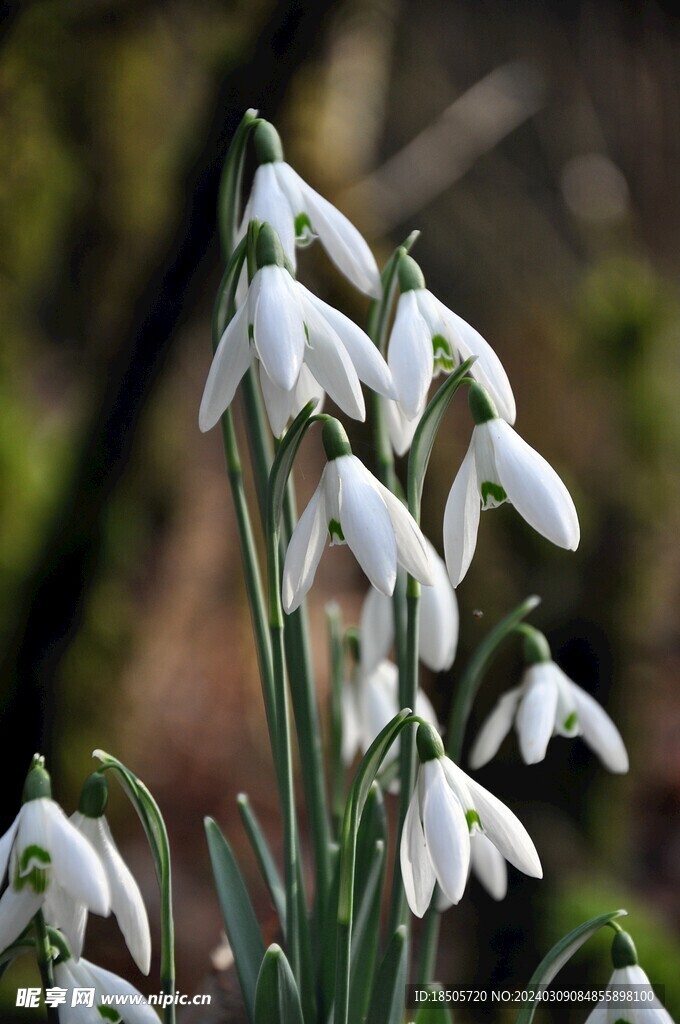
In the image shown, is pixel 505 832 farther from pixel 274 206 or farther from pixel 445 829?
pixel 274 206

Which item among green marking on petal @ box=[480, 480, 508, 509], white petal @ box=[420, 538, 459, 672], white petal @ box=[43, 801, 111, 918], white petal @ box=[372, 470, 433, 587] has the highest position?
green marking on petal @ box=[480, 480, 508, 509]

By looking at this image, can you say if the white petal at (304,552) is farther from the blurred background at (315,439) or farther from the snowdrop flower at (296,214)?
the blurred background at (315,439)

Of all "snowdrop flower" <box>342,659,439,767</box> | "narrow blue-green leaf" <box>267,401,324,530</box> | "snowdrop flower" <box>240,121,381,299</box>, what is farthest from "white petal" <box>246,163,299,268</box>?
"snowdrop flower" <box>342,659,439,767</box>

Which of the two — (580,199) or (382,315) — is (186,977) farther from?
(580,199)

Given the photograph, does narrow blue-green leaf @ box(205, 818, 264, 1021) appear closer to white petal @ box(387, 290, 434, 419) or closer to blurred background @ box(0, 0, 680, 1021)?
white petal @ box(387, 290, 434, 419)

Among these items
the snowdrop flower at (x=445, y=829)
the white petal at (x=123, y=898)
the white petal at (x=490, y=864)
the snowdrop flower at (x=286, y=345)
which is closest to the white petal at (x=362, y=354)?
the snowdrop flower at (x=286, y=345)

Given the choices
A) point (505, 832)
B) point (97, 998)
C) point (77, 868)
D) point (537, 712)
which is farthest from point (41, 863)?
point (537, 712)
